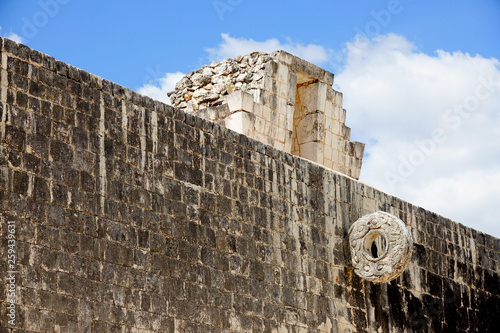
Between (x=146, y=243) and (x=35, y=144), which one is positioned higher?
(x=35, y=144)

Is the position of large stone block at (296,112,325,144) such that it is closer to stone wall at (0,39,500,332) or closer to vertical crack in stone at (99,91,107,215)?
stone wall at (0,39,500,332)

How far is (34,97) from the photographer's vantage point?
775 centimetres

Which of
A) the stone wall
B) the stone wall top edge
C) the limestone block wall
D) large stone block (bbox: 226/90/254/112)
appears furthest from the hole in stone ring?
large stone block (bbox: 226/90/254/112)

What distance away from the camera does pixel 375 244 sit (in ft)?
37.4

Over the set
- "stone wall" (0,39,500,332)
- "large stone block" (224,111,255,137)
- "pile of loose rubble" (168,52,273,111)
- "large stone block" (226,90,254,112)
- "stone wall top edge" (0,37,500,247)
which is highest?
"pile of loose rubble" (168,52,273,111)

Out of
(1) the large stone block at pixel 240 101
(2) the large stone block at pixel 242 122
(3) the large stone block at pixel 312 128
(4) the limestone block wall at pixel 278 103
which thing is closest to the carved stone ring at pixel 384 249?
(2) the large stone block at pixel 242 122

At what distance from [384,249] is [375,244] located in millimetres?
563

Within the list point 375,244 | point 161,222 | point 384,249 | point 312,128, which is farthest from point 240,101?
point 161,222

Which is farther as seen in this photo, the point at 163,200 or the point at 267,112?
the point at 267,112

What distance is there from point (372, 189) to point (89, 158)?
484 centimetres

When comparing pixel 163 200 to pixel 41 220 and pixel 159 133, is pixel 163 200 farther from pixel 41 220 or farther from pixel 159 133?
pixel 41 220

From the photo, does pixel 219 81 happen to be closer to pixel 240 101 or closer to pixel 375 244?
pixel 240 101

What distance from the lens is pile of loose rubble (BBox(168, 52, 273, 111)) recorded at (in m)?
12.9

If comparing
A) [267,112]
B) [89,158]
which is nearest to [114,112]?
[89,158]
